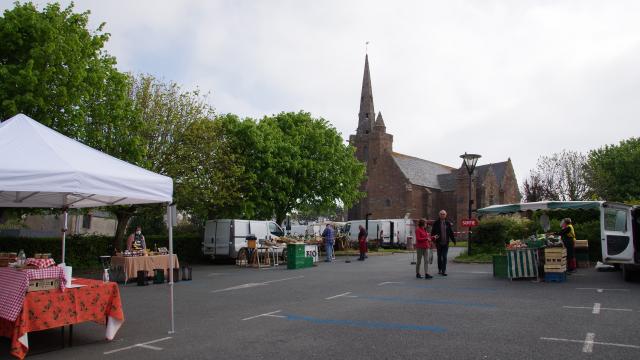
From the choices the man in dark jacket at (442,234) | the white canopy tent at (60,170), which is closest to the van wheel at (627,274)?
the man in dark jacket at (442,234)

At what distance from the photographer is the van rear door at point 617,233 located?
12750mm

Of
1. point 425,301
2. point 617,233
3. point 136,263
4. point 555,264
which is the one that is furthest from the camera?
point 136,263

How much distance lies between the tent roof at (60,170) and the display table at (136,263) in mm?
8286

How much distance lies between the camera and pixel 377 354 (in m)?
6.14

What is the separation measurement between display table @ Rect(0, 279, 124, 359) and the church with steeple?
52.8m

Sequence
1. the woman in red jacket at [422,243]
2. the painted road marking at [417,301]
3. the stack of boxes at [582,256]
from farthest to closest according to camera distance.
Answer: the stack of boxes at [582,256] < the woman in red jacket at [422,243] < the painted road marking at [417,301]

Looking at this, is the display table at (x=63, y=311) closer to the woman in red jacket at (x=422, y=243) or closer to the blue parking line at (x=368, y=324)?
the blue parking line at (x=368, y=324)

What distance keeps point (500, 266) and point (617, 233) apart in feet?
10.6

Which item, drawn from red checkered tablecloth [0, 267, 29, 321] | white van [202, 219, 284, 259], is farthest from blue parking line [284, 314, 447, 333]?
white van [202, 219, 284, 259]

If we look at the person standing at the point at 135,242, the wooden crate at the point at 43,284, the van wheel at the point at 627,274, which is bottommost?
the van wheel at the point at 627,274

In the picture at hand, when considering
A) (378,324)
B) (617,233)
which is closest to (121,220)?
(378,324)

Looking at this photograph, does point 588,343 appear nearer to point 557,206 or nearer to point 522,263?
point 522,263

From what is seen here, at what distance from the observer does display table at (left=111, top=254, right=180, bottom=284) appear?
15.4 metres

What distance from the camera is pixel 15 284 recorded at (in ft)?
21.5
